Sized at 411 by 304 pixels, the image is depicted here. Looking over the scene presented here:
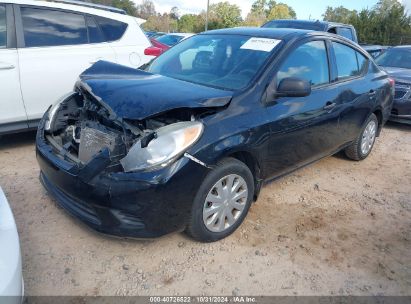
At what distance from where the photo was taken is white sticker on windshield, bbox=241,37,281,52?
3451 millimetres

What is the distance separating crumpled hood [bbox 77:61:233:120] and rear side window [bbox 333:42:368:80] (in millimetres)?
1803

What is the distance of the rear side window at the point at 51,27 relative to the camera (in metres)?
4.47

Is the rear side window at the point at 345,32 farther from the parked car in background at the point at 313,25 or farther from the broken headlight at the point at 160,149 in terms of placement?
the broken headlight at the point at 160,149

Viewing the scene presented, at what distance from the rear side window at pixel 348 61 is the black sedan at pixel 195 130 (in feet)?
0.15

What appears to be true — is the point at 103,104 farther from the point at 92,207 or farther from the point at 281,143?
the point at 281,143

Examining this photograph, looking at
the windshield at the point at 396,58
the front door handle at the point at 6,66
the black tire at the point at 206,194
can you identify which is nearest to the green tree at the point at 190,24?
the windshield at the point at 396,58

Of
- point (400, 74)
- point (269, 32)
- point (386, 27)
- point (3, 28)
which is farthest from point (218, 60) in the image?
point (386, 27)

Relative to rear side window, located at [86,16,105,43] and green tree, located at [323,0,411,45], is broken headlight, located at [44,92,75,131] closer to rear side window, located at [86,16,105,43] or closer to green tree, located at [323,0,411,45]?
rear side window, located at [86,16,105,43]

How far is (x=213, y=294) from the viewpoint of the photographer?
2.54 meters

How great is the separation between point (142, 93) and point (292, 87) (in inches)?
49.0

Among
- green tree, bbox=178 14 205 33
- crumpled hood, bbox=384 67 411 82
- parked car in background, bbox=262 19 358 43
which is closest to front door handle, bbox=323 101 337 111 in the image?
crumpled hood, bbox=384 67 411 82

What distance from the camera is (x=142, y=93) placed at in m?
2.85

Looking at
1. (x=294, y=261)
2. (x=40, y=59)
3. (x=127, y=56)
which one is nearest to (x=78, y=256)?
(x=294, y=261)

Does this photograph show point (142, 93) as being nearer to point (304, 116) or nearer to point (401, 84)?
point (304, 116)
